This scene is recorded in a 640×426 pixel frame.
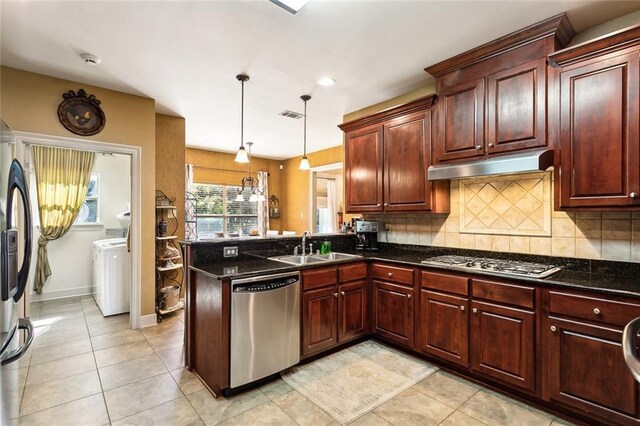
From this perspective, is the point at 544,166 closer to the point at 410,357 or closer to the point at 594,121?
the point at 594,121

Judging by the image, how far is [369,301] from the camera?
3.17 meters

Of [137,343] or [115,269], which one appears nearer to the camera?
[137,343]

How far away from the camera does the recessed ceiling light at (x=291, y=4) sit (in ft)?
6.31

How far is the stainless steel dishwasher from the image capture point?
222 cm

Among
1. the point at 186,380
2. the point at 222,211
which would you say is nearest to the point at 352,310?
the point at 186,380

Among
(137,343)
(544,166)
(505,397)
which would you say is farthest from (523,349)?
(137,343)

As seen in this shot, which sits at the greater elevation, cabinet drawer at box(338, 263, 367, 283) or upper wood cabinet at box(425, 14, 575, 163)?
upper wood cabinet at box(425, 14, 575, 163)

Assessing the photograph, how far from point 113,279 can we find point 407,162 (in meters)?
4.05

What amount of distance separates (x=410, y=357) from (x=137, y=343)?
109 inches

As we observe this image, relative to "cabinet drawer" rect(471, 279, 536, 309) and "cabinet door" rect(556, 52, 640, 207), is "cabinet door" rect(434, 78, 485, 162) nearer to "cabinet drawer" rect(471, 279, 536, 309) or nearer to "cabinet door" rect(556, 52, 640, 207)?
"cabinet door" rect(556, 52, 640, 207)

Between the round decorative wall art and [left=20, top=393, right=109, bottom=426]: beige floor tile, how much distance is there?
2570 mm

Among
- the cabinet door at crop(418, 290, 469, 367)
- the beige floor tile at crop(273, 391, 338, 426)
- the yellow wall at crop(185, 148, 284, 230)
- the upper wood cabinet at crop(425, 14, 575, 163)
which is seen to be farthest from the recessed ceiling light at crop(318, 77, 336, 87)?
the yellow wall at crop(185, 148, 284, 230)

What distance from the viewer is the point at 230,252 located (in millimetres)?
2807

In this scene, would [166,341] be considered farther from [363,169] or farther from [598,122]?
[598,122]
